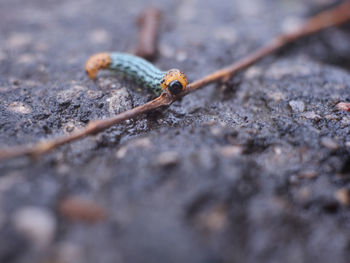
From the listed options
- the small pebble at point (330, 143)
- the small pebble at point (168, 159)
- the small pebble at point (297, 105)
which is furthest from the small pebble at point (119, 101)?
the small pebble at point (330, 143)

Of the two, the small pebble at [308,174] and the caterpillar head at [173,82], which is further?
the caterpillar head at [173,82]

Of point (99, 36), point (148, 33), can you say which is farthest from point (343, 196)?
point (99, 36)

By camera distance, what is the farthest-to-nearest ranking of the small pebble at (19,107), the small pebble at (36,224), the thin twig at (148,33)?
the thin twig at (148,33)
the small pebble at (19,107)
the small pebble at (36,224)

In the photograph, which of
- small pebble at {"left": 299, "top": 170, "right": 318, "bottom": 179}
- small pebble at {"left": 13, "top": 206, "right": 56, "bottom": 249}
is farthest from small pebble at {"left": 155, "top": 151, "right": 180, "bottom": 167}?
small pebble at {"left": 299, "top": 170, "right": 318, "bottom": 179}

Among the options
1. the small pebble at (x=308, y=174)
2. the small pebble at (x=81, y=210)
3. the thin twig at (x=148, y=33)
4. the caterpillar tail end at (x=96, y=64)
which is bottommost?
the small pebble at (x=308, y=174)

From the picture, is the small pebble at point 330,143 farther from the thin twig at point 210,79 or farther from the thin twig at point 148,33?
the thin twig at point 148,33

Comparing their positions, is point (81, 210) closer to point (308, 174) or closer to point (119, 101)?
point (119, 101)
